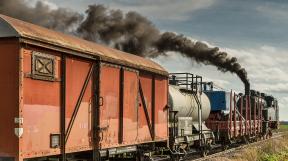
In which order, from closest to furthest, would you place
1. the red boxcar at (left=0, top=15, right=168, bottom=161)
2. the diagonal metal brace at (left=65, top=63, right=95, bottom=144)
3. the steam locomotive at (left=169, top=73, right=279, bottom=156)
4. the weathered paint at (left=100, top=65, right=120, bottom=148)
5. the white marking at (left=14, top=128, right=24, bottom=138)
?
the white marking at (left=14, top=128, right=24, bottom=138)
the red boxcar at (left=0, top=15, right=168, bottom=161)
the diagonal metal brace at (left=65, top=63, right=95, bottom=144)
the weathered paint at (left=100, top=65, right=120, bottom=148)
the steam locomotive at (left=169, top=73, right=279, bottom=156)

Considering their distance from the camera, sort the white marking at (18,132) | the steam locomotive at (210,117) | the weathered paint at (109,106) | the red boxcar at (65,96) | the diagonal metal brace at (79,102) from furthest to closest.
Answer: the steam locomotive at (210,117), the weathered paint at (109,106), the diagonal metal brace at (79,102), the red boxcar at (65,96), the white marking at (18,132)

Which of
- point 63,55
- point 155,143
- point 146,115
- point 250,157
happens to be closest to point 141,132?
point 146,115

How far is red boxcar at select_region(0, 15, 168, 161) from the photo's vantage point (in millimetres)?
8836

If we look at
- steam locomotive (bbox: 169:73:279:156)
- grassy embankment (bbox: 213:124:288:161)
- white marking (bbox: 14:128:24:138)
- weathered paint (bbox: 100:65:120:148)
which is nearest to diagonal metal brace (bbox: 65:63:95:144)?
weathered paint (bbox: 100:65:120:148)

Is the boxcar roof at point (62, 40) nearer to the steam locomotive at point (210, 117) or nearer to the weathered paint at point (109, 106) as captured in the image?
the weathered paint at point (109, 106)

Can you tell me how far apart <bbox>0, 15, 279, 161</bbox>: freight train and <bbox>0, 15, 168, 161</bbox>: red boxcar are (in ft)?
0.06

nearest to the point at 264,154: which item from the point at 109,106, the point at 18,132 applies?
the point at 109,106

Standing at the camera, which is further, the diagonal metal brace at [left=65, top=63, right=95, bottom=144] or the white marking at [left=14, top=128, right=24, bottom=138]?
the diagonal metal brace at [left=65, top=63, right=95, bottom=144]

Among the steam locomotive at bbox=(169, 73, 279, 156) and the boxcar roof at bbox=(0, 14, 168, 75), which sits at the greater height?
the boxcar roof at bbox=(0, 14, 168, 75)

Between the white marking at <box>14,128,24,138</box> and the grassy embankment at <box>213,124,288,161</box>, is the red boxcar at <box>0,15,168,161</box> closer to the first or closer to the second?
the white marking at <box>14,128,24,138</box>

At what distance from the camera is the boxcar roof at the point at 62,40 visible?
891cm

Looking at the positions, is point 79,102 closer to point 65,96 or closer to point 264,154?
point 65,96

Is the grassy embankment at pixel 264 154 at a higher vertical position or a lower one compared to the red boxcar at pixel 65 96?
lower

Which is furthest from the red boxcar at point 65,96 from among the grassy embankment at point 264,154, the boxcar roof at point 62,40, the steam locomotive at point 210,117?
the grassy embankment at point 264,154
